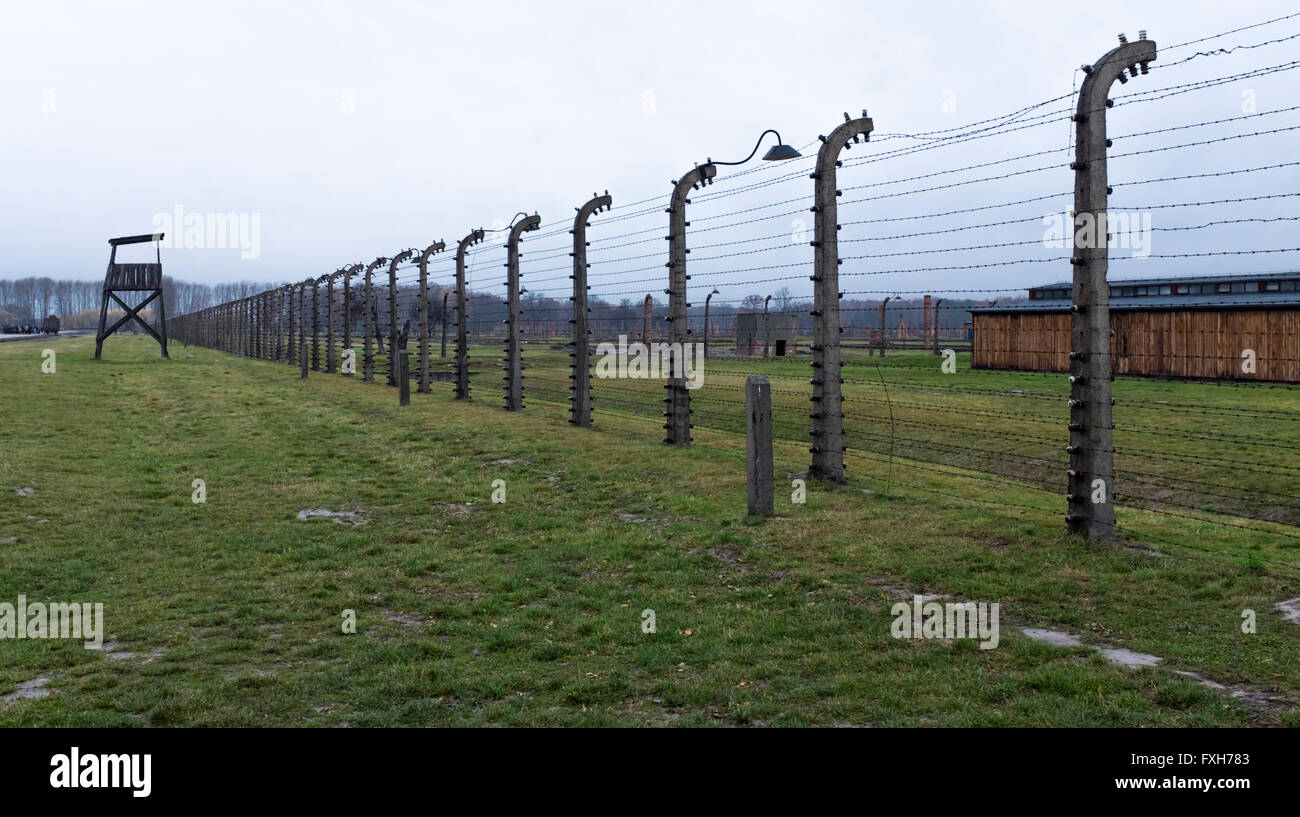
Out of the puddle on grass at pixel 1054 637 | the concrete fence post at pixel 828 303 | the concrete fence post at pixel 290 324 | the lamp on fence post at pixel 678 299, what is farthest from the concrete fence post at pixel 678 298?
the concrete fence post at pixel 290 324

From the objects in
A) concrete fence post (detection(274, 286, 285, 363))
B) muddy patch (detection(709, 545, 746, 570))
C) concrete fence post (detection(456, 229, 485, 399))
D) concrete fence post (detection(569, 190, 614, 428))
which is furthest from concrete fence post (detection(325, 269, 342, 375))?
muddy patch (detection(709, 545, 746, 570))

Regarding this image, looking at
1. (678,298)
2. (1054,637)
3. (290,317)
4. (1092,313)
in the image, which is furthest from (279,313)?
(1054,637)

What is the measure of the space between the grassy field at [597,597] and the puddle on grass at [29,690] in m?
0.04

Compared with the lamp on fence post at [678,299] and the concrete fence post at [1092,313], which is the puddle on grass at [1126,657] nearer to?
the concrete fence post at [1092,313]

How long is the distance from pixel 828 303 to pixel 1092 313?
363cm

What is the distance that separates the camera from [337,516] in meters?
10.9

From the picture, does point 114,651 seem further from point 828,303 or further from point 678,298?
point 678,298

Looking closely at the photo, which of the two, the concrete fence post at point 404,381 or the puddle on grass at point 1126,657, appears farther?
the concrete fence post at point 404,381

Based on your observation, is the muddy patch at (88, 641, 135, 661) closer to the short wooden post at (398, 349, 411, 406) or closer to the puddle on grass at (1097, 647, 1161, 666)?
the puddle on grass at (1097, 647, 1161, 666)

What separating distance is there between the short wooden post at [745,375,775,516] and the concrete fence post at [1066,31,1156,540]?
8.98 ft

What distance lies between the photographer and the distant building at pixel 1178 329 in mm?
31047
